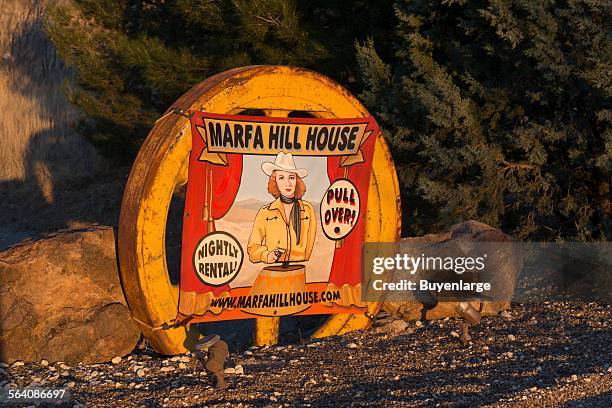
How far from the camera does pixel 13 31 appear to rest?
1672 cm

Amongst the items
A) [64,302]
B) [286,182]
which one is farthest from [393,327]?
[64,302]

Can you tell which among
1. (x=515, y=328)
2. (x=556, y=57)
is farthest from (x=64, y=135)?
(x=515, y=328)

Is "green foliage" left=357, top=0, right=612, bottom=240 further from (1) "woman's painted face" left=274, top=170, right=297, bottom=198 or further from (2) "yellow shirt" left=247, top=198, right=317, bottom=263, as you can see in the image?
(1) "woman's painted face" left=274, top=170, right=297, bottom=198

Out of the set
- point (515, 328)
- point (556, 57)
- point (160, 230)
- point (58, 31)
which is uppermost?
point (58, 31)

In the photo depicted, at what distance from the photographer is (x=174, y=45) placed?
38.3ft

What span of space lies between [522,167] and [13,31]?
1106 cm

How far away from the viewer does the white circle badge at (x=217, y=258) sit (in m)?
6.26

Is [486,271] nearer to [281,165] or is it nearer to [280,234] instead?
[280,234]

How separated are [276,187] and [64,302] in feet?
5.47

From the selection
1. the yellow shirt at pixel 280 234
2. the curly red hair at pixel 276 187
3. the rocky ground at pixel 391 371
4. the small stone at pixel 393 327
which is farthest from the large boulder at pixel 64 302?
the small stone at pixel 393 327

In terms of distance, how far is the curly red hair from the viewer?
258 inches

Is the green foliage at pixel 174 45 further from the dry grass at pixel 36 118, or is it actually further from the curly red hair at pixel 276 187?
the curly red hair at pixel 276 187

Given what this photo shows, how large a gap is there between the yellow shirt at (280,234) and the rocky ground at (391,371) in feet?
2.22

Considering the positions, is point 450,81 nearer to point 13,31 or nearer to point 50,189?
point 50,189
